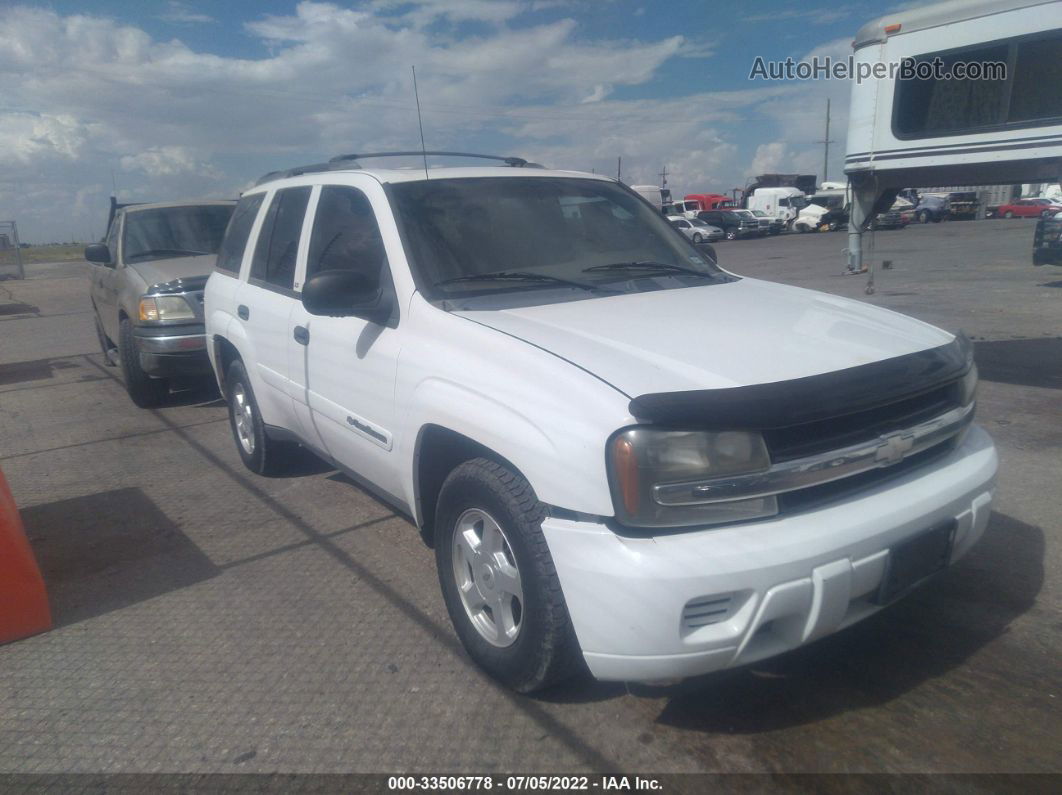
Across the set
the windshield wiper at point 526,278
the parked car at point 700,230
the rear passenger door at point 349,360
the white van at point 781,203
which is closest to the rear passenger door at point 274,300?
the rear passenger door at point 349,360

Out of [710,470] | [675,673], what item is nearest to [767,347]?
[710,470]

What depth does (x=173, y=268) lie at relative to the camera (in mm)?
7520

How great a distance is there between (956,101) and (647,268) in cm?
471

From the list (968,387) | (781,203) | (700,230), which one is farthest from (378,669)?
(781,203)

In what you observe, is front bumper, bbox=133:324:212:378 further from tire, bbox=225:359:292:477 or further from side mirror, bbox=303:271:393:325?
side mirror, bbox=303:271:393:325

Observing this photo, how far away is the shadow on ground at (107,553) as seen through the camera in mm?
3902

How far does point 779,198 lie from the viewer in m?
47.0

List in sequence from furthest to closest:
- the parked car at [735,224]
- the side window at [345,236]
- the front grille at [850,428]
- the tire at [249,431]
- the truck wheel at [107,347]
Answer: the parked car at [735,224], the truck wheel at [107,347], the tire at [249,431], the side window at [345,236], the front grille at [850,428]

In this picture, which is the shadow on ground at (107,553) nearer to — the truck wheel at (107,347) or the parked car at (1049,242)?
the truck wheel at (107,347)

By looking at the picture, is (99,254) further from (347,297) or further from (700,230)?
(700,230)

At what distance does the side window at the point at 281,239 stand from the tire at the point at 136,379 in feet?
9.96

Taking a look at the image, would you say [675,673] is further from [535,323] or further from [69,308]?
[69,308]

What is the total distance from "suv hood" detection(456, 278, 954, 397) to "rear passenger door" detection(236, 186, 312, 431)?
170 cm

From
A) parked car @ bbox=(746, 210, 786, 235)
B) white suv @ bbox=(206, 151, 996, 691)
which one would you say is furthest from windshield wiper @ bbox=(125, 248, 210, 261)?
parked car @ bbox=(746, 210, 786, 235)
